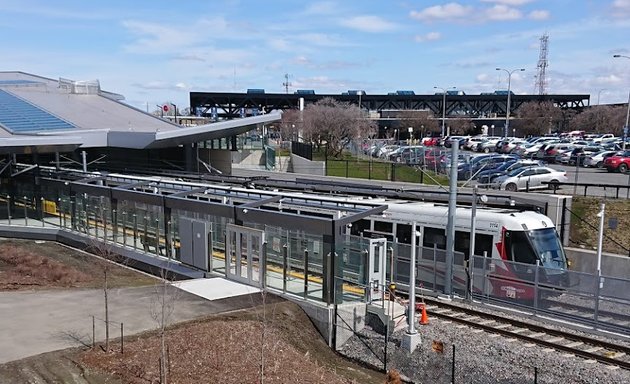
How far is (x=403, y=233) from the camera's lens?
2031cm

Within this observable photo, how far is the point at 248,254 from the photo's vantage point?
19.1 m

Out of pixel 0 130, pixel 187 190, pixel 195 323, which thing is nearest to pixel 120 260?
pixel 187 190

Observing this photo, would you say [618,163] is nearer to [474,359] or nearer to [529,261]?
[529,261]

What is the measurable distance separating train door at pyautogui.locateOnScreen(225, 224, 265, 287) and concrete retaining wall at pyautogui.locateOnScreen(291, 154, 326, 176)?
29.2 metres


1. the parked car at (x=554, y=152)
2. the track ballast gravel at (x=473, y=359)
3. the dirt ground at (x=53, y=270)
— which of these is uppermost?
the parked car at (x=554, y=152)

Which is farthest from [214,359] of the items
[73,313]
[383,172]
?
[383,172]

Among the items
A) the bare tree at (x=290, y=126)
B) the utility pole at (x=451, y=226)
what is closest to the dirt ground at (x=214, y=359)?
the utility pole at (x=451, y=226)

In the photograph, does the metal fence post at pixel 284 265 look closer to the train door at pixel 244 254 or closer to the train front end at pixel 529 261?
the train door at pixel 244 254

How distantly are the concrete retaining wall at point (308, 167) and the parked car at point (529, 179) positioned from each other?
1692cm

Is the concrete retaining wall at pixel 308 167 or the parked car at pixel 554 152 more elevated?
the parked car at pixel 554 152

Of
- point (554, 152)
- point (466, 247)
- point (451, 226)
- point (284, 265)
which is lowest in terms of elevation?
point (284, 265)

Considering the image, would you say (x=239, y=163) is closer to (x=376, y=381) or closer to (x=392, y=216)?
(x=392, y=216)

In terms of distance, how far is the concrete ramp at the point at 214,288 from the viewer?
18.0 m

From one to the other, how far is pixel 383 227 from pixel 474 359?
7.30 metres
